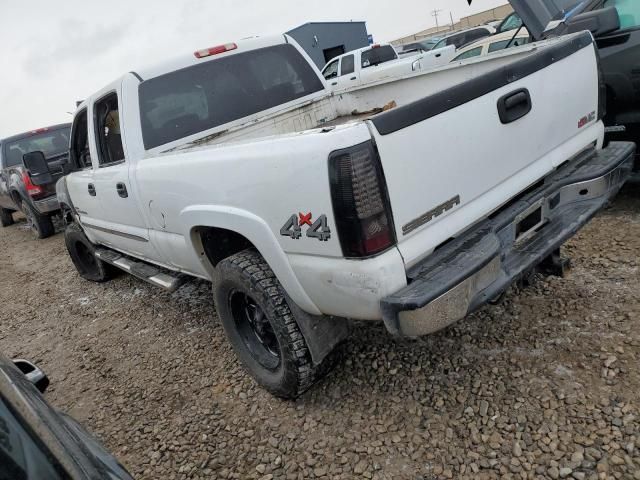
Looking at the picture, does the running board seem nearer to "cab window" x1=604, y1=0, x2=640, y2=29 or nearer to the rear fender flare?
the rear fender flare

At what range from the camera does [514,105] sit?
2.26m

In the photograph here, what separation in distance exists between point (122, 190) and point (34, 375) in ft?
6.10

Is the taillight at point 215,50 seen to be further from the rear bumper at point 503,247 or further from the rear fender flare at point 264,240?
the rear bumper at point 503,247

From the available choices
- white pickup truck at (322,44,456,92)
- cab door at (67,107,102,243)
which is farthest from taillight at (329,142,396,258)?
white pickup truck at (322,44,456,92)

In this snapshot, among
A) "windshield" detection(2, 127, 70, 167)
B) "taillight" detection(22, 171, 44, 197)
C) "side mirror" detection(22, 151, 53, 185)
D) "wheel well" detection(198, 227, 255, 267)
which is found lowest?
"wheel well" detection(198, 227, 255, 267)

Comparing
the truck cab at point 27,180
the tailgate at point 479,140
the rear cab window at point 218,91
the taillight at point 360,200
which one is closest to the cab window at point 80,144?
the rear cab window at point 218,91

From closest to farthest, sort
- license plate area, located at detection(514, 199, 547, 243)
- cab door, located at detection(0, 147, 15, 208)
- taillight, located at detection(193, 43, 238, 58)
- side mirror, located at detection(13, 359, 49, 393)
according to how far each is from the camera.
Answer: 1. side mirror, located at detection(13, 359, 49, 393)
2. license plate area, located at detection(514, 199, 547, 243)
3. taillight, located at detection(193, 43, 238, 58)
4. cab door, located at detection(0, 147, 15, 208)

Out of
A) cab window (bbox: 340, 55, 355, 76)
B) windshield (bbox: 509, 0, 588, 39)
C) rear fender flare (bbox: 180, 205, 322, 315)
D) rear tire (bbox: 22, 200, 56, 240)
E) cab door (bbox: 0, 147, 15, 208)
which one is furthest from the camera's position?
cab window (bbox: 340, 55, 355, 76)

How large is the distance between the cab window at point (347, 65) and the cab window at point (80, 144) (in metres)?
10.2

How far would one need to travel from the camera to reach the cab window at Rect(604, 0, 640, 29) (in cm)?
372

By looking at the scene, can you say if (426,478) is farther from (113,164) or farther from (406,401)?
(113,164)

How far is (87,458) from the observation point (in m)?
1.32

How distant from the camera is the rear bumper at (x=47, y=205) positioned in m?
8.21

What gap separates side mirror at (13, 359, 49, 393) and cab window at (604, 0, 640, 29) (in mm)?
4474
